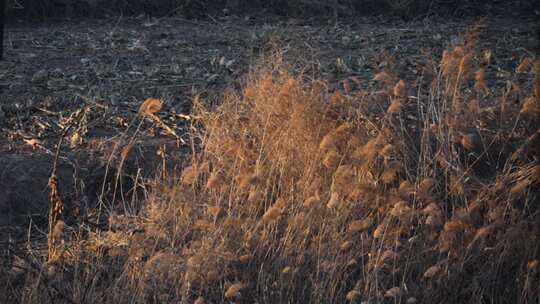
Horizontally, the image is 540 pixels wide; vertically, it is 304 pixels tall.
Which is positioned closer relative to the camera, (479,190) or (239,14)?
(479,190)

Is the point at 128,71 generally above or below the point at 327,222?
above

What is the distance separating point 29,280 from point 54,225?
32 cm

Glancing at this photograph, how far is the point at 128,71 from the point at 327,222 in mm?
2479

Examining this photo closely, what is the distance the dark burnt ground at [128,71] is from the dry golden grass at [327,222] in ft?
1.10

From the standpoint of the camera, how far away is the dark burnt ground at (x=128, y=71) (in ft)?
13.3

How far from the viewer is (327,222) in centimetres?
341

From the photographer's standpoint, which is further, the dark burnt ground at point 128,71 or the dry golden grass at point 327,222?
the dark burnt ground at point 128,71

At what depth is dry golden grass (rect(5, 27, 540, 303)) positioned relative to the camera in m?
3.24

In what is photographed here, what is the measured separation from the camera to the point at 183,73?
5367mm

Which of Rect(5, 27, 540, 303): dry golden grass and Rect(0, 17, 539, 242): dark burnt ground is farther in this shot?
Rect(0, 17, 539, 242): dark burnt ground

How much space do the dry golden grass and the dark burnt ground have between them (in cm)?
34

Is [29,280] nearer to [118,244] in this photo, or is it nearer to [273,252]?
[118,244]

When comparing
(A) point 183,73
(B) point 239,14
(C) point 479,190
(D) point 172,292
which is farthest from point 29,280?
(B) point 239,14

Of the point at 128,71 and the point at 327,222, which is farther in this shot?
the point at 128,71
